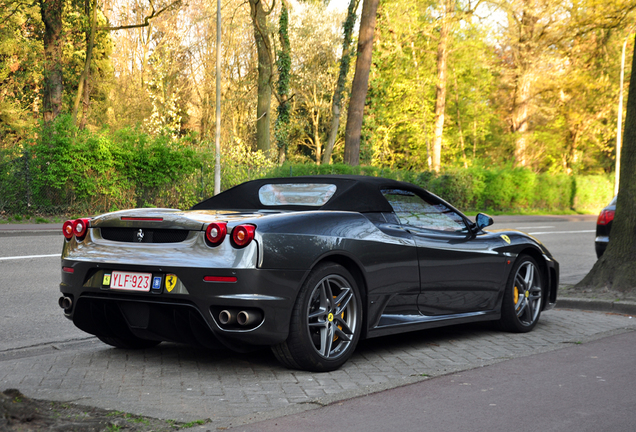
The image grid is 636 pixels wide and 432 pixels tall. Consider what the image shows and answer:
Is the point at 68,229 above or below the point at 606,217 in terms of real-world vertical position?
below

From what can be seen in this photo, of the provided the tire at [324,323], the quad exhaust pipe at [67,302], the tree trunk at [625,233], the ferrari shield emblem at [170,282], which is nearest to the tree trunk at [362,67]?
the tree trunk at [625,233]

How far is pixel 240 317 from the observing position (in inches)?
177

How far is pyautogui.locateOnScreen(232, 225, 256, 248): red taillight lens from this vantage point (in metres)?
4.54

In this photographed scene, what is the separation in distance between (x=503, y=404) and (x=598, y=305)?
426 centimetres

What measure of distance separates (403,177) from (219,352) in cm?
2744

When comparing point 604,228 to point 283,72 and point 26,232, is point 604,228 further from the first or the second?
point 283,72

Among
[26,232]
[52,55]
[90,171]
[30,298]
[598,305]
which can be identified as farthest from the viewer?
[52,55]

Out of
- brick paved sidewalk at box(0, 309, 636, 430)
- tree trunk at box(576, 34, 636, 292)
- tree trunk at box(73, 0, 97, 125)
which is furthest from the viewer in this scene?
tree trunk at box(73, 0, 97, 125)

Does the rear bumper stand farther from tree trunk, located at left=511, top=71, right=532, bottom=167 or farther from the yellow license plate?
tree trunk, located at left=511, top=71, right=532, bottom=167

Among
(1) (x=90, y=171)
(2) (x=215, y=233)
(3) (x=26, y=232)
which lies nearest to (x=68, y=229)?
(2) (x=215, y=233)

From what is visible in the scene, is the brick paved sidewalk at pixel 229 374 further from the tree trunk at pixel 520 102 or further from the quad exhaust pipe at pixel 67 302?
the tree trunk at pixel 520 102

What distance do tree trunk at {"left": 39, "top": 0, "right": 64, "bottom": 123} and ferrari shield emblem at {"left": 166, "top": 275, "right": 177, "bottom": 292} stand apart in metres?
24.3

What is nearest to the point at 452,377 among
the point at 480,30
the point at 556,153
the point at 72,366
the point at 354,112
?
the point at 72,366

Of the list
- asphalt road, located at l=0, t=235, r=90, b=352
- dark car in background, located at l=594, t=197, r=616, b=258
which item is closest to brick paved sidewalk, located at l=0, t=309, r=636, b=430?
asphalt road, located at l=0, t=235, r=90, b=352
